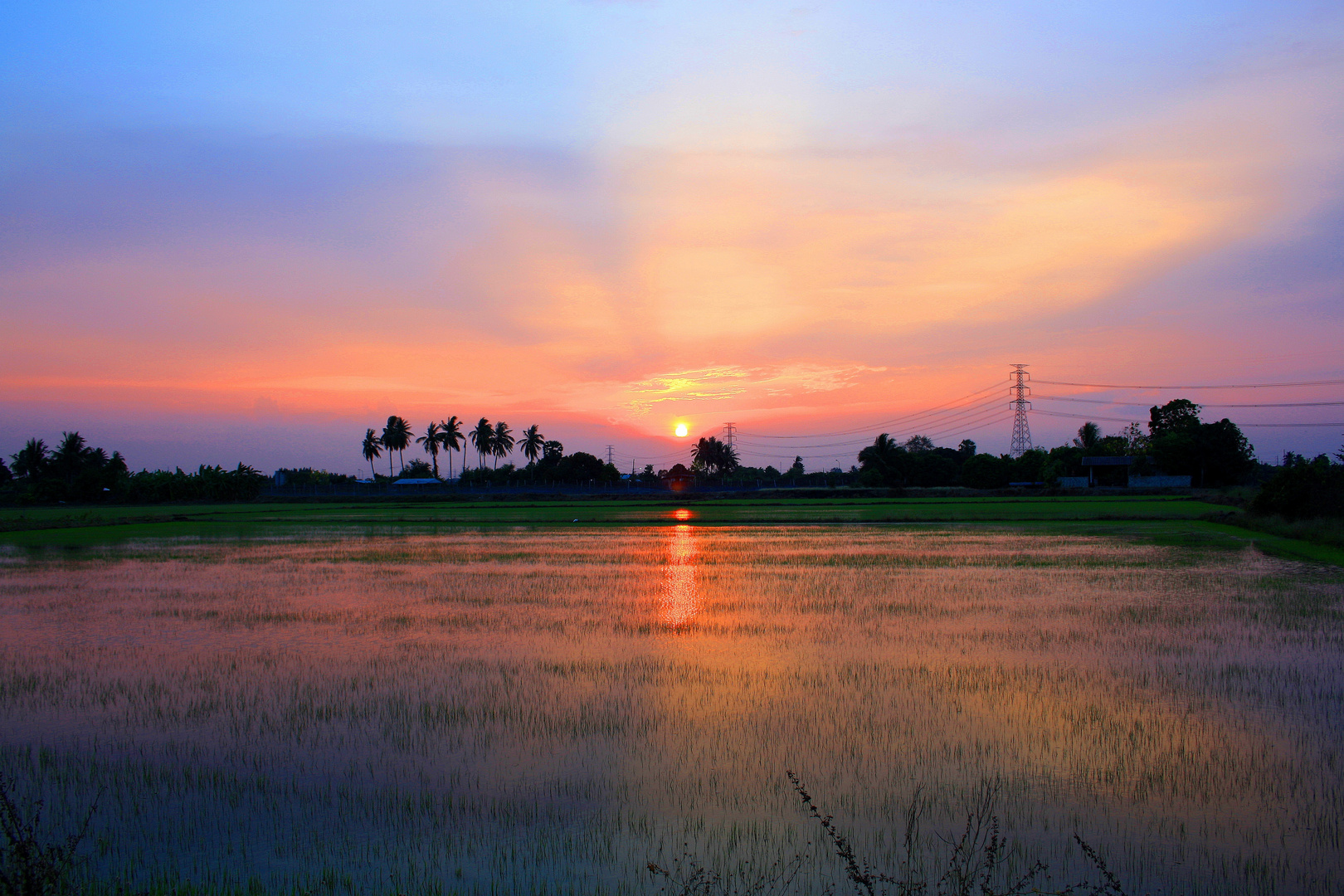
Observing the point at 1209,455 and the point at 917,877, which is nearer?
the point at 917,877

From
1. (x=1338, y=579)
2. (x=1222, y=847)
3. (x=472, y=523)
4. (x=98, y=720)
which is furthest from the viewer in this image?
(x=472, y=523)

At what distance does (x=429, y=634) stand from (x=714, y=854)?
10120mm

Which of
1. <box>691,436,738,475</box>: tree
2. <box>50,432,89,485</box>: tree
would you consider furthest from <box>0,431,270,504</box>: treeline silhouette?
<box>691,436,738,475</box>: tree

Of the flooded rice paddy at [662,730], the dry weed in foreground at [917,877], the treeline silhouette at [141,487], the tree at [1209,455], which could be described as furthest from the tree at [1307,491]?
the treeline silhouette at [141,487]

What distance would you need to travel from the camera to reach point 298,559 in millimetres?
30062

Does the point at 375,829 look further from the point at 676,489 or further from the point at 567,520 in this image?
the point at 676,489

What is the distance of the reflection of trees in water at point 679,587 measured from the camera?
17172 mm

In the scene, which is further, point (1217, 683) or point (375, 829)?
point (1217, 683)

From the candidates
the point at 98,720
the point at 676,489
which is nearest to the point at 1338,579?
the point at 98,720

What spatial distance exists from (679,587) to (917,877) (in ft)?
51.2

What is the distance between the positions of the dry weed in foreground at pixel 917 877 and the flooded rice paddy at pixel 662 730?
16cm

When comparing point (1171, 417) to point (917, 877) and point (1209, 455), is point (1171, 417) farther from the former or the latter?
point (917, 877)

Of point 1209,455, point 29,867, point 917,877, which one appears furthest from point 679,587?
point 1209,455

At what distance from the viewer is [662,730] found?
9.49 metres
